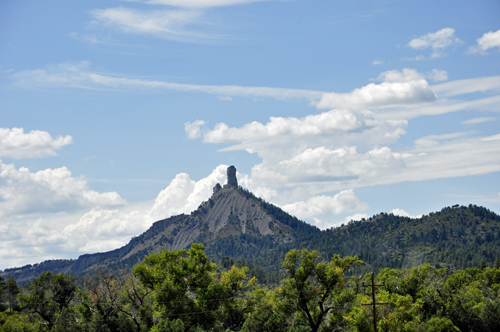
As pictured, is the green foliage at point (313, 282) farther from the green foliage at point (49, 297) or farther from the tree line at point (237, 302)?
the green foliage at point (49, 297)

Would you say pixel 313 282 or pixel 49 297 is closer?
pixel 313 282

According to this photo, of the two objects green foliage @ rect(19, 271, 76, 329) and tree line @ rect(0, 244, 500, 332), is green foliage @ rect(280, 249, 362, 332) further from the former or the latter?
green foliage @ rect(19, 271, 76, 329)

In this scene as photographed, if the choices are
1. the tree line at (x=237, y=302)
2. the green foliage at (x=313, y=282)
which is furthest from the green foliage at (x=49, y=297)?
the green foliage at (x=313, y=282)

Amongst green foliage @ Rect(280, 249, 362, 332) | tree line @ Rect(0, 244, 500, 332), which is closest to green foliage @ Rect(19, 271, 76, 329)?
tree line @ Rect(0, 244, 500, 332)

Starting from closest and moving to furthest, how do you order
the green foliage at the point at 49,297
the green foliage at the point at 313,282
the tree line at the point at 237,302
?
the green foliage at the point at 313,282 → the tree line at the point at 237,302 → the green foliage at the point at 49,297

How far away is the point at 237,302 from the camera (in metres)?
76.2

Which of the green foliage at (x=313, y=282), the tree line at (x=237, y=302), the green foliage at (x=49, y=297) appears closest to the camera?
the green foliage at (x=313, y=282)

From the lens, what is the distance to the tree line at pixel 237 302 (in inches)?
2594

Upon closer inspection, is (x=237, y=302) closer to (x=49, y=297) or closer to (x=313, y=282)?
(x=313, y=282)

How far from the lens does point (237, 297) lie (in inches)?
2985

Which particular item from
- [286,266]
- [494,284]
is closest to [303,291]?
[286,266]

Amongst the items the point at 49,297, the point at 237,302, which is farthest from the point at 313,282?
the point at 49,297

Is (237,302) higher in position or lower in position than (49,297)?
lower

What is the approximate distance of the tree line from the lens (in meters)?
65.9
